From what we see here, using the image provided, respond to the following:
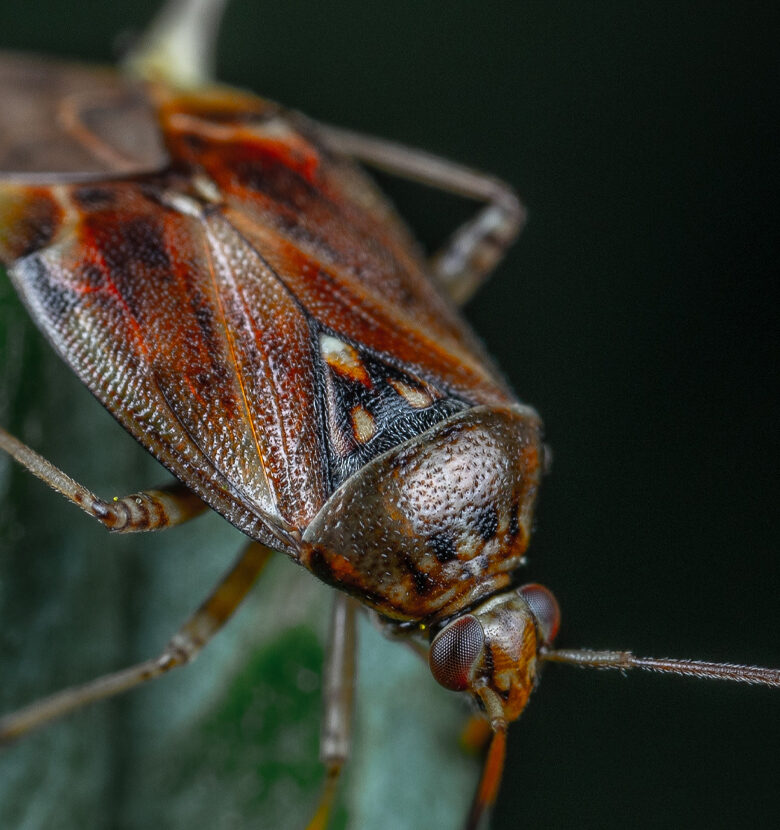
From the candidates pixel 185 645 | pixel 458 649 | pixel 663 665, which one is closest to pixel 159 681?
Result: pixel 185 645

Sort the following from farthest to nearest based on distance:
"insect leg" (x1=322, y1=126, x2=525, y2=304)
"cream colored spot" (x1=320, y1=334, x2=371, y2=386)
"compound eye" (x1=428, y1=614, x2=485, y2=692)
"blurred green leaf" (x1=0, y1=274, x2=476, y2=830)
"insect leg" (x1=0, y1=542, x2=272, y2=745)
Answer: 1. "insect leg" (x1=322, y1=126, x2=525, y2=304)
2. "cream colored spot" (x1=320, y1=334, x2=371, y2=386)
3. "compound eye" (x1=428, y1=614, x2=485, y2=692)
4. "insect leg" (x1=0, y1=542, x2=272, y2=745)
5. "blurred green leaf" (x1=0, y1=274, x2=476, y2=830)

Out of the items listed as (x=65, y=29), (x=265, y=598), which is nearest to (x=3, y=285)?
(x=265, y=598)

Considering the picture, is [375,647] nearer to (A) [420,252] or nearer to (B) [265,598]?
(B) [265,598]

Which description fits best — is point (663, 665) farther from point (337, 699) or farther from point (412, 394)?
point (412, 394)

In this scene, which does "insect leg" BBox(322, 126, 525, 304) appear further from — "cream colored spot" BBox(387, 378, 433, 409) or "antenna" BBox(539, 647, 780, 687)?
"antenna" BBox(539, 647, 780, 687)

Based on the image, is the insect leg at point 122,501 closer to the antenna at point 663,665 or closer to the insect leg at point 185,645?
the insect leg at point 185,645

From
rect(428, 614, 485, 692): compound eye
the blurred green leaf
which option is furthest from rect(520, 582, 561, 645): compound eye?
the blurred green leaf

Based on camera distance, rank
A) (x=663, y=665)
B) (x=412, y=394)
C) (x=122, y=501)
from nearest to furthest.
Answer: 1. (x=122, y=501)
2. (x=663, y=665)
3. (x=412, y=394)
